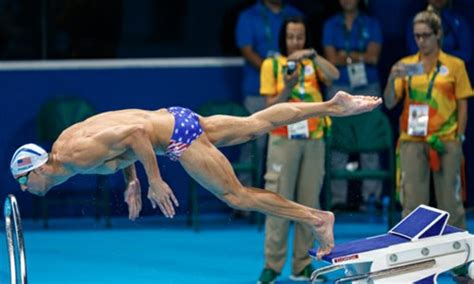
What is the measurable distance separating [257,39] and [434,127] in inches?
133

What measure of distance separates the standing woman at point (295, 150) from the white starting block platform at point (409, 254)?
145cm

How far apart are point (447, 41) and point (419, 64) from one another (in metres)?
Answer: 3.12

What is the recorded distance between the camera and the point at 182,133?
10.3 m

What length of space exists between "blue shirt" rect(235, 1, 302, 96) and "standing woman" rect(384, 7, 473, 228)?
2937mm

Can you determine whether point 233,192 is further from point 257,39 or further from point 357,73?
point 257,39

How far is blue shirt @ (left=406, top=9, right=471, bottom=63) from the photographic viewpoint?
14.9m

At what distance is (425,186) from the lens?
1209 cm

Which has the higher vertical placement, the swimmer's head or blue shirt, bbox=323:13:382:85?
blue shirt, bbox=323:13:382:85

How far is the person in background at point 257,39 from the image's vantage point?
48.8 feet

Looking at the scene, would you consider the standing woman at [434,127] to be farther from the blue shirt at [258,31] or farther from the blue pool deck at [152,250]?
the blue shirt at [258,31]

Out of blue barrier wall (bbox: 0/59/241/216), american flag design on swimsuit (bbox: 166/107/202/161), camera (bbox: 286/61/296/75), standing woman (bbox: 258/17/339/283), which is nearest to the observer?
american flag design on swimsuit (bbox: 166/107/202/161)

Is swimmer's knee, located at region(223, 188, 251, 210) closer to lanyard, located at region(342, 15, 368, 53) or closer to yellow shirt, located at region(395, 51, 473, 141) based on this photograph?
yellow shirt, located at region(395, 51, 473, 141)

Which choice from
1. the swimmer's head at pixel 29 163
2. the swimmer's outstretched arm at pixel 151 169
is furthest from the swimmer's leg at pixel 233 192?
the swimmer's head at pixel 29 163

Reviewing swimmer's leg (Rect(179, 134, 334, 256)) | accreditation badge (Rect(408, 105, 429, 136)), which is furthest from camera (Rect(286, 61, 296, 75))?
swimmer's leg (Rect(179, 134, 334, 256))
